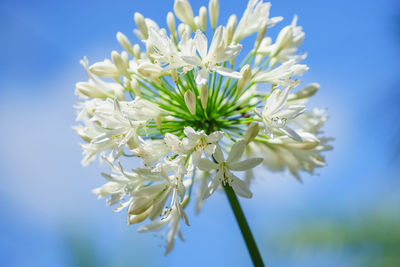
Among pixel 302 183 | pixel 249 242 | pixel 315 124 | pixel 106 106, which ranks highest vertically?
pixel 106 106

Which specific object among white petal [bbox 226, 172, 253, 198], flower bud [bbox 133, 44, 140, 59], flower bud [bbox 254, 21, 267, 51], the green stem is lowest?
the green stem

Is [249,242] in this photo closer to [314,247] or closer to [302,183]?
[302,183]

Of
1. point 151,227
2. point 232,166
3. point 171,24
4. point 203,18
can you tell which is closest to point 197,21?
point 203,18

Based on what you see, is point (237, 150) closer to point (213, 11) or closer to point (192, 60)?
point (192, 60)

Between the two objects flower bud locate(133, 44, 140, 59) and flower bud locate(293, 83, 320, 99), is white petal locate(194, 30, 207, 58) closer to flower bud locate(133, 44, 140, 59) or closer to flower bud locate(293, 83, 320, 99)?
flower bud locate(133, 44, 140, 59)

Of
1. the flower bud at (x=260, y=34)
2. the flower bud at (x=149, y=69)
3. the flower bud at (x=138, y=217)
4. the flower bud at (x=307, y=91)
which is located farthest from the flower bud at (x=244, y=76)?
the flower bud at (x=138, y=217)

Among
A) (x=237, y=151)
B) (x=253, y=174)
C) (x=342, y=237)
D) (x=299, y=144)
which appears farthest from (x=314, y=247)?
(x=237, y=151)

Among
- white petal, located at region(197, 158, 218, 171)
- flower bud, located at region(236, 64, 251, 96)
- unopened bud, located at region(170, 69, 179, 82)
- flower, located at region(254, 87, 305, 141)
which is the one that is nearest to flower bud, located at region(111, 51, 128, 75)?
unopened bud, located at region(170, 69, 179, 82)
